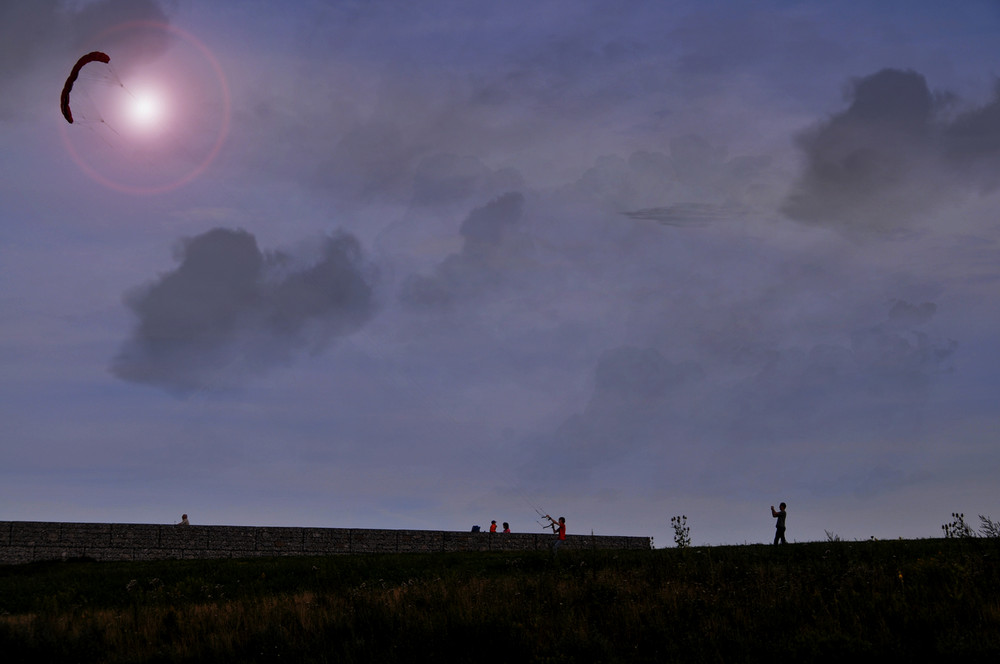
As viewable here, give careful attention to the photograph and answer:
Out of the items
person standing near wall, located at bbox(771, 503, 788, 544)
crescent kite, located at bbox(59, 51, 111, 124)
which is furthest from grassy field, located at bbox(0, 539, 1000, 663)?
crescent kite, located at bbox(59, 51, 111, 124)

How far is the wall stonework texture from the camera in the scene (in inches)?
1208

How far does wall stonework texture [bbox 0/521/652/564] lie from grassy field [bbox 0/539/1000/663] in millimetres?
7392

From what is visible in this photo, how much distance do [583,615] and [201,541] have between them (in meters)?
19.4

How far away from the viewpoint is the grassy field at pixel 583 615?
14633mm

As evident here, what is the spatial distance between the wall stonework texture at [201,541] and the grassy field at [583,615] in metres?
7.39

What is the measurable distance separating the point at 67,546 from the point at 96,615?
12.9 metres

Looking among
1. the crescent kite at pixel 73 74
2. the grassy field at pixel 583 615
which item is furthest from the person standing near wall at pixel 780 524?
the crescent kite at pixel 73 74

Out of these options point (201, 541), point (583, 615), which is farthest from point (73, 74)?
point (583, 615)

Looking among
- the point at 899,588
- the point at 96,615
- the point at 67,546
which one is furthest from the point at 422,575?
the point at 67,546

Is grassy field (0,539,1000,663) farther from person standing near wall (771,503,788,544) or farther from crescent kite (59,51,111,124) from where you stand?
crescent kite (59,51,111,124)

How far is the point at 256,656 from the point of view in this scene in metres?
16.2

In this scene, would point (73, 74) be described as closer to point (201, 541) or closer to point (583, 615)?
→ point (201, 541)

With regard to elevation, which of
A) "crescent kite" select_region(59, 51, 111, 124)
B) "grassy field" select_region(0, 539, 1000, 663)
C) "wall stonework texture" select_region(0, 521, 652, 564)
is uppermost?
"crescent kite" select_region(59, 51, 111, 124)

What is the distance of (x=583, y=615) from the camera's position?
1703 centimetres
